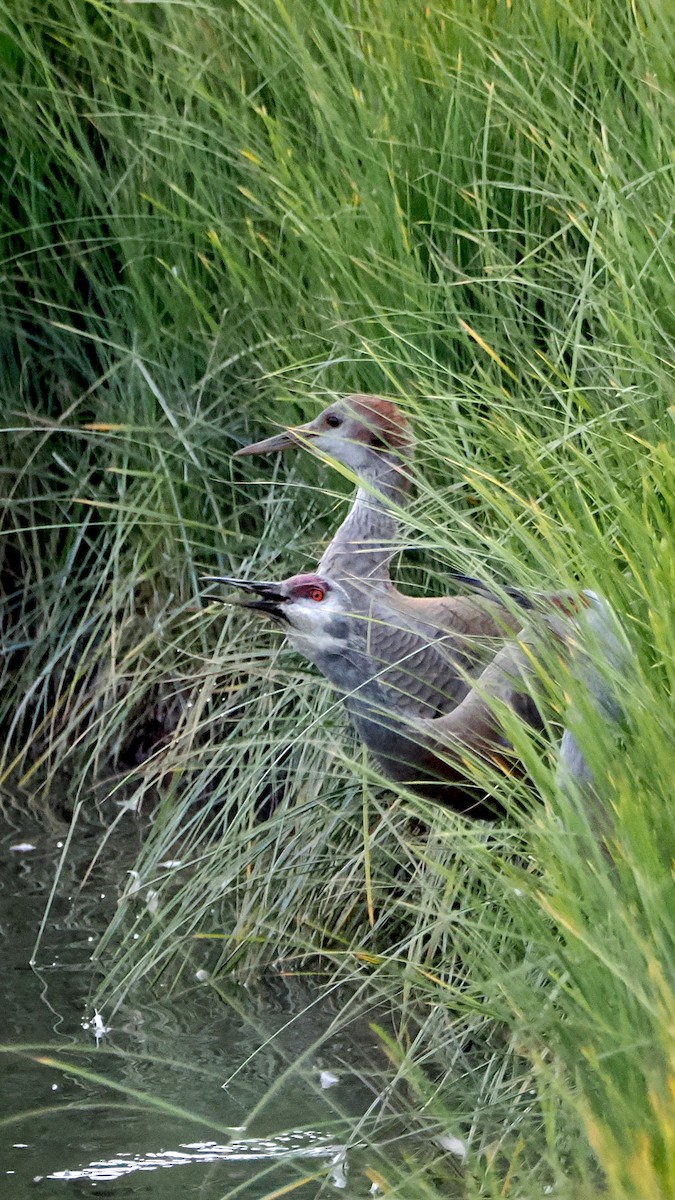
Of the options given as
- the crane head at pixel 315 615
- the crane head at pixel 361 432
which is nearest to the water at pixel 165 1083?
the crane head at pixel 315 615

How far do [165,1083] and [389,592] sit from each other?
0.79 meters

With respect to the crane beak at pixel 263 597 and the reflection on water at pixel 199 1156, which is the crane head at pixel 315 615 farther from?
the reflection on water at pixel 199 1156

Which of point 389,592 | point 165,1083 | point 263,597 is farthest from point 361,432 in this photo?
point 165,1083

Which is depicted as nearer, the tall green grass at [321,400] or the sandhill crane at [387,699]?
the tall green grass at [321,400]

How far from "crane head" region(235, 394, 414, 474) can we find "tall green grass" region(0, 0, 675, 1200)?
0.04m

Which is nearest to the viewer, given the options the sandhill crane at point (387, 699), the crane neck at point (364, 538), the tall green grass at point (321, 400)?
the tall green grass at point (321, 400)

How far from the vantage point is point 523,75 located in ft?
10.4

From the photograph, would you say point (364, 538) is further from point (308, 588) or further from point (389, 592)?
point (308, 588)

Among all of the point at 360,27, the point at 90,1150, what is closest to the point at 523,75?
the point at 360,27

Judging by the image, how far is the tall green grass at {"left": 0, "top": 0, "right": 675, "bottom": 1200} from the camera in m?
2.08

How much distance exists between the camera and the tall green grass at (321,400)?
81.8 inches

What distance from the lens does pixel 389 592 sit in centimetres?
266

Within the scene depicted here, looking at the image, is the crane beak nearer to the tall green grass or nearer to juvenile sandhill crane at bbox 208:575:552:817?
juvenile sandhill crane at bbox 208:575:552:817

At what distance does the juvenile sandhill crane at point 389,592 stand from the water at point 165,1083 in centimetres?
48
